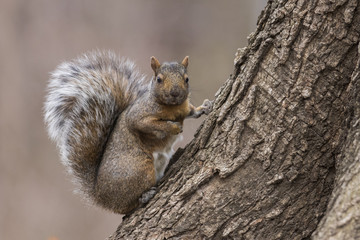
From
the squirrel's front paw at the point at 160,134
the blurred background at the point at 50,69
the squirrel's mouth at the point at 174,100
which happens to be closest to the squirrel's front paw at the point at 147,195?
the squirrel's front paw at the point at 160,134

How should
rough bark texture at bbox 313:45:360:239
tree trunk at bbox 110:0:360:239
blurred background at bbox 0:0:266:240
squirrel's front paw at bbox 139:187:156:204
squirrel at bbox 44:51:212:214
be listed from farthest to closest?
1. blurred background at bbox 0:0:266:240
2. squirrel at bbox 44:51:212:214
3. squirrel's front paw at bbox 139:187:156:204
4. tree trunk at bbox 110:0:360:239
5. rough bark texture at bbox 313:45:360:239

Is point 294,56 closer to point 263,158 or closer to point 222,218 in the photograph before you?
point 263,158

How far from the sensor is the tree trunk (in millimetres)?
1908

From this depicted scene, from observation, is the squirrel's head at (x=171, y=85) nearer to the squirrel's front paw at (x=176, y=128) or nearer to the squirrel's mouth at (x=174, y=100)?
the squirrel's mouth at (x=174, y=100)

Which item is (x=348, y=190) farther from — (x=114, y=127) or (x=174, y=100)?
(x=114, y=127)

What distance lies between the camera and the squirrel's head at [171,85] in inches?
99.7

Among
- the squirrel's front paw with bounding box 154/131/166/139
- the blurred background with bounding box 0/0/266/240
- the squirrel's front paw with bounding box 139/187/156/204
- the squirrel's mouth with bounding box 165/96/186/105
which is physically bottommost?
the squirrel's front paw with bounding box 139/187/156/204

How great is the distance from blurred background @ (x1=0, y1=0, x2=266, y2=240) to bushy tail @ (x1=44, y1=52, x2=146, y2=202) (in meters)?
2.38

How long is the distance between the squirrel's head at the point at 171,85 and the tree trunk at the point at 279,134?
0.42 meters

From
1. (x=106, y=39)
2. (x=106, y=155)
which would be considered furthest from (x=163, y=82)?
(x=106, y=39)

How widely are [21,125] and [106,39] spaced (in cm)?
123

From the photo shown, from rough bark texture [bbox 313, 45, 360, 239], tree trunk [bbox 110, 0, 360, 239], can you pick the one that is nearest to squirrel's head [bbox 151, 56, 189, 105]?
tree trunk [bbox 110, 0, 360, 239]

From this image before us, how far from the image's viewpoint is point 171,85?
2.54 meters

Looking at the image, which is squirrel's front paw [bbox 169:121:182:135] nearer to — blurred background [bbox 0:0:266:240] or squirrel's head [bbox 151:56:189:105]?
squirrel's head [bbox 151:56:189:105]
